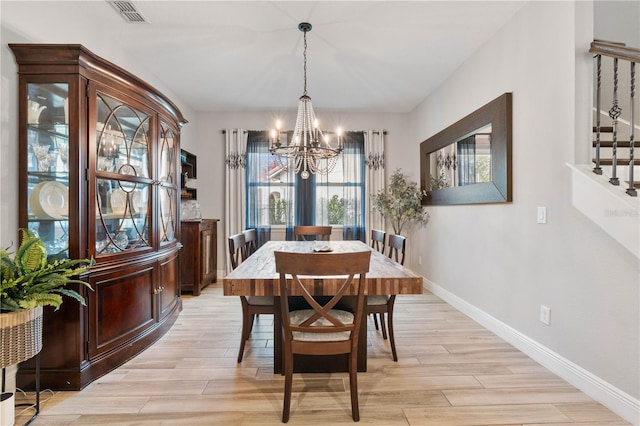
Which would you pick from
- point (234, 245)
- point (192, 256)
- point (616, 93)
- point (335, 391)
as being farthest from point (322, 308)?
point (192, 256)

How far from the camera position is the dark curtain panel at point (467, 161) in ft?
10.8

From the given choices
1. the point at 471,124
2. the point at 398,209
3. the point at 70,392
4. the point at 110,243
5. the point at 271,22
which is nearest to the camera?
the point at 70,392

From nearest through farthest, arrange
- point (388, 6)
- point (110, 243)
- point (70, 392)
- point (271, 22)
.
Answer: point (70, 392) → point (110, 243) → point (388, 6) → point (271, 22)

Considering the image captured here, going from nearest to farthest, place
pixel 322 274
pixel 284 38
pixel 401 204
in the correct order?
pixel 322 274 → pixel 284 38 → pixel 401 204

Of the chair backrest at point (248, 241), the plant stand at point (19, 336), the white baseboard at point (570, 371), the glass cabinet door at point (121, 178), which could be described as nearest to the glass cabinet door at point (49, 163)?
the glass cabinet door at point (121, 178)

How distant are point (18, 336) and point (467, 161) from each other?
3750mm

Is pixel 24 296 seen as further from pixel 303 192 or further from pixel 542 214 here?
pixel 303 192

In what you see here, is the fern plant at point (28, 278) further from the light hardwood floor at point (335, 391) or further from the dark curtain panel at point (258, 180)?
the dark curtain panel at point (258, 180)

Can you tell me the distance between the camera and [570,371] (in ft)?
6.75

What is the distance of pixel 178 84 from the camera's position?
395cm

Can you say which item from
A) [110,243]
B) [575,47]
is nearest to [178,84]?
[110,243]

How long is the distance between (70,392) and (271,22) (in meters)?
3.00

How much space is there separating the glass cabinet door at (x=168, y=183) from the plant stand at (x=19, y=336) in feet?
3.89

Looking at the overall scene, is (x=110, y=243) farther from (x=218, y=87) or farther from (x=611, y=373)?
(x=611, y=373)
